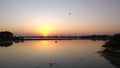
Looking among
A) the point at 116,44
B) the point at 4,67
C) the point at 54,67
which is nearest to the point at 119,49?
the point at 116,44

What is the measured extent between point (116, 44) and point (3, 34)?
13278cm

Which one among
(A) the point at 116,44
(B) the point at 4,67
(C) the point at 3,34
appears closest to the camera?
(B) the point at 4,67

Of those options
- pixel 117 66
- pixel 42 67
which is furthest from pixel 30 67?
pixel 117 66

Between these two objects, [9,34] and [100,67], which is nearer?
[100,67]

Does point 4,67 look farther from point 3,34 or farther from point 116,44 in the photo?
point 3,34

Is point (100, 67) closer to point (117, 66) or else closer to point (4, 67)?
point (117, 66)

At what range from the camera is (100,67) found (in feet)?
119

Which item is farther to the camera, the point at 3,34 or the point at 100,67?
the point at 3,34

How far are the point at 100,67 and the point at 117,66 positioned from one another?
286cm

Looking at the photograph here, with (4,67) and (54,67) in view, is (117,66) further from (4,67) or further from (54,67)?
(4,67)

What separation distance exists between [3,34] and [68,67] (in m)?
154

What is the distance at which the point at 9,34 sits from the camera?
19025cm

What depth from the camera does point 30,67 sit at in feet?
119

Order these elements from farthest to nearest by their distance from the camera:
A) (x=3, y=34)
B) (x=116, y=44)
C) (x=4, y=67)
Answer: (x=3, y=34)
(x=116, y=44)
(x=4, y=67)
